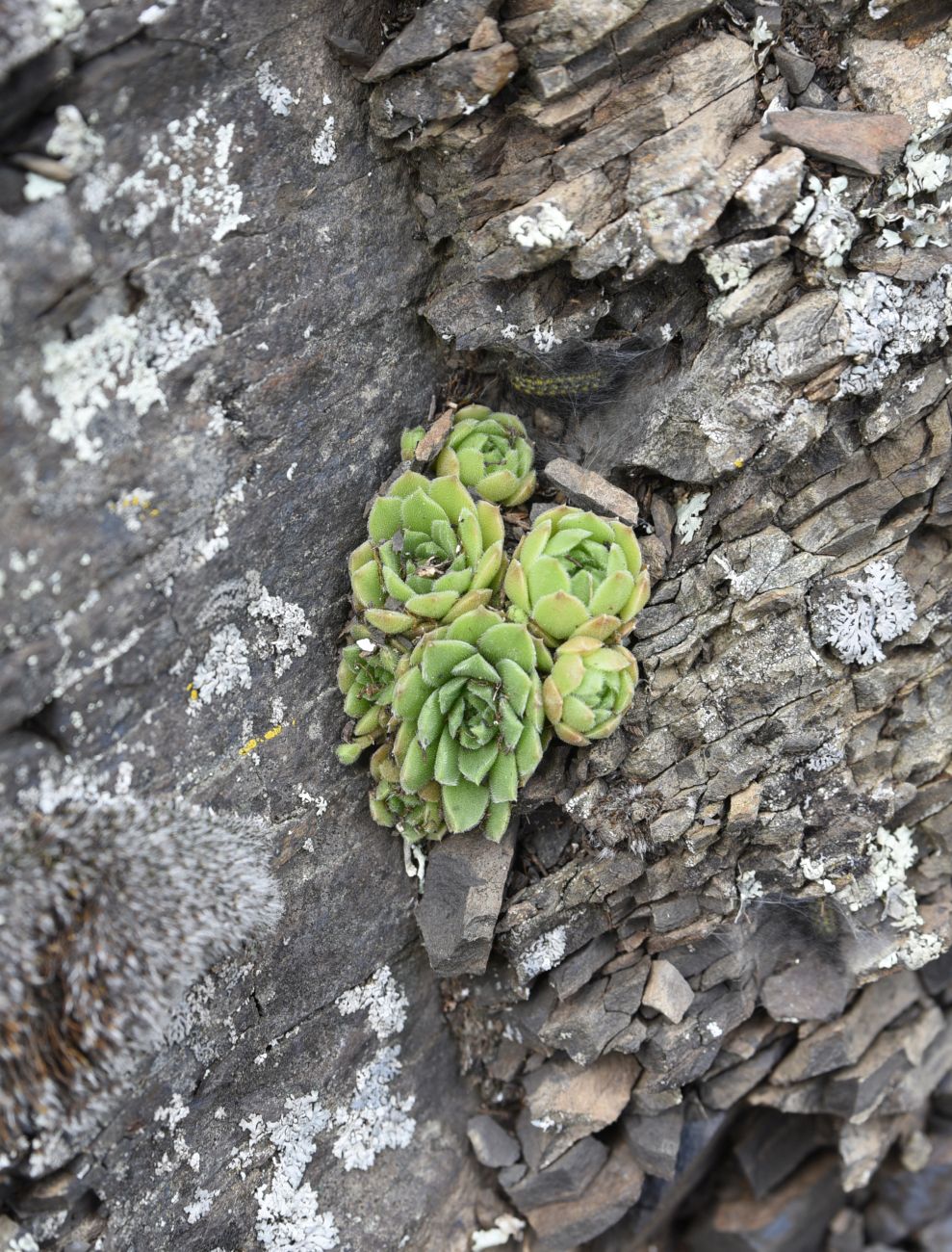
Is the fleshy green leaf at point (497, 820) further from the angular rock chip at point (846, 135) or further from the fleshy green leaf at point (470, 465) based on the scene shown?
the angular rock chip at point (846, 135)

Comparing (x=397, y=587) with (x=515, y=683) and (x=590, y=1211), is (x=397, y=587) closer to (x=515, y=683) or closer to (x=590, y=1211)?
(x=515, y=683)

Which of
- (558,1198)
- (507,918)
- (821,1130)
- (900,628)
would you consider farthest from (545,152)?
(821,1130)

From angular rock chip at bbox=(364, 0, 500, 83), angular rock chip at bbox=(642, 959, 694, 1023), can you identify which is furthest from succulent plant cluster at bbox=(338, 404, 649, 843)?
angular rock chip at bbox=(364, 0, 500, 83)

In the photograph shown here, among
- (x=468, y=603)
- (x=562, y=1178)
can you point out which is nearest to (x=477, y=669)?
(x=468, y=603)

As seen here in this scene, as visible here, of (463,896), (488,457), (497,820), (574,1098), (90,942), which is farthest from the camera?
(574,1098)

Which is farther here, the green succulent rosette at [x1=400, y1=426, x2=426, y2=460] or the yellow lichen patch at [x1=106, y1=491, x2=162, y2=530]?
the green succulent rosette at [x1=400, y1=426, x2=426, y2=460]

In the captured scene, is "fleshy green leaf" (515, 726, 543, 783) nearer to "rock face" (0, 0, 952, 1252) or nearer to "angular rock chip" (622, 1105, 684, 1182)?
"rock face" (0, 0, 952, 1252)

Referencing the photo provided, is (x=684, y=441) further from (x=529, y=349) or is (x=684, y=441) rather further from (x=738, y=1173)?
(x=738, y=1173)
